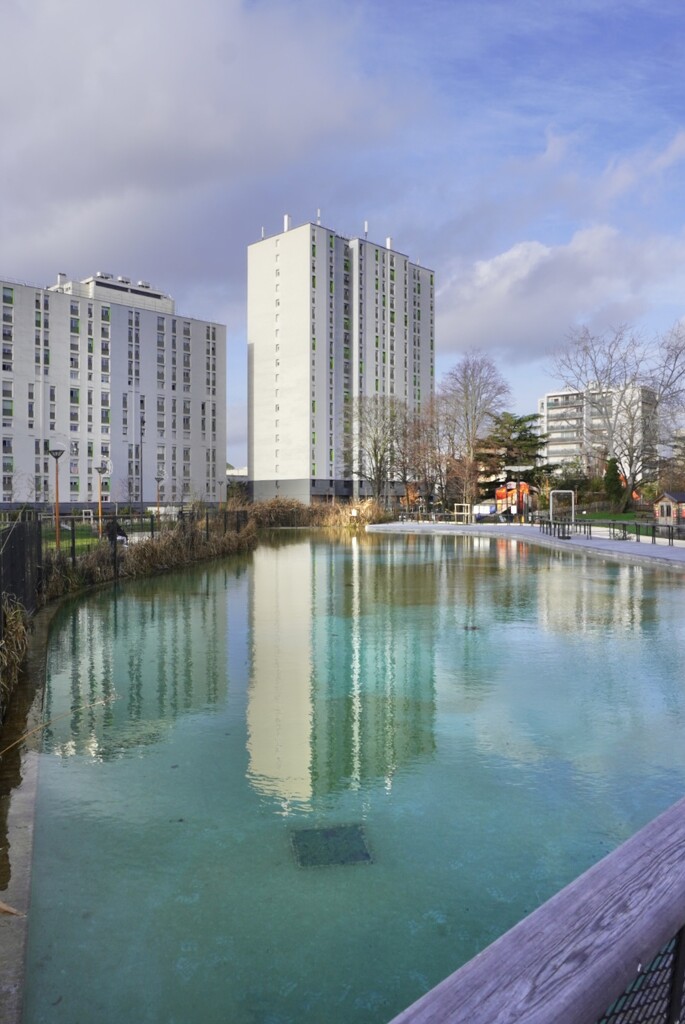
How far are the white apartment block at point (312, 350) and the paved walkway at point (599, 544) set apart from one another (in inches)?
1358

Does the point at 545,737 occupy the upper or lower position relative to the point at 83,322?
lower

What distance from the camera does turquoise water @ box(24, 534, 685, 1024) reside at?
302 cm

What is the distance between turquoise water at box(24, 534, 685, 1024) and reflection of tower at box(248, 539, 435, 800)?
0.03 meters

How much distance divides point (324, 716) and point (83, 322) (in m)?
85.0

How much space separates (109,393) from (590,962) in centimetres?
8921

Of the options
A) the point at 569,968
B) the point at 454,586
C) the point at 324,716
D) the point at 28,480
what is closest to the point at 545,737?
the point at 324,716

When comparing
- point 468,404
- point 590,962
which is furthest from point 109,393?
point 590,962

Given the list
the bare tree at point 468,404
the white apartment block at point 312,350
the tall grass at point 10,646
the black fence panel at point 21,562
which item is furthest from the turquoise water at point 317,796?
the white apartment block at point 312,350

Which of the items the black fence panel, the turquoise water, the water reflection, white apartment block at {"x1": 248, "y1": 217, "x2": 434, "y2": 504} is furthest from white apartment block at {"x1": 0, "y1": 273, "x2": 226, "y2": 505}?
the turquoise water

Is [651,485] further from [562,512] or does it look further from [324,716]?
[324,716]

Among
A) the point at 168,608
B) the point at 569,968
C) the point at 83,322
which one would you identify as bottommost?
the point at 168,608

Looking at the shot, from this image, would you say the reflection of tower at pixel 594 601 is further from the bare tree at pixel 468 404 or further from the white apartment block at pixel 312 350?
the white apartment block at pixel 312 350

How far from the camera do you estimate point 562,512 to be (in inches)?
1965

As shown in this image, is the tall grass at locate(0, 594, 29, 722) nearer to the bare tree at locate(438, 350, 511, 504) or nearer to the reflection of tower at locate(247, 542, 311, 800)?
the reflection of tower at locate(247, 542, 311, 800)
